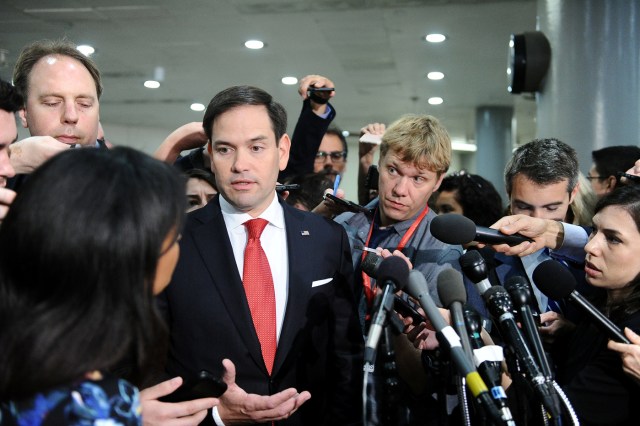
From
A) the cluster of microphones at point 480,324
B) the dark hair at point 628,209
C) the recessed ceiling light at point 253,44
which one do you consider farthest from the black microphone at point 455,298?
the recessed ceiling light at point 253,44

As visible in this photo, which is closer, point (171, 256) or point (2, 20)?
point (171, 256)

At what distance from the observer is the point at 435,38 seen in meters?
8.41

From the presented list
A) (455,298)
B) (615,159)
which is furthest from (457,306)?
(615,159)

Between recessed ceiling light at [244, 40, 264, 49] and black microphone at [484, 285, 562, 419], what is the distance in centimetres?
727

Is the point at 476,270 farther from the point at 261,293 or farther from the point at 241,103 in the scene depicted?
the point at 241,103

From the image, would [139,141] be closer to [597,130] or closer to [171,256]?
[597,130]

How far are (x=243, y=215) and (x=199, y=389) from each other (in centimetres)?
69

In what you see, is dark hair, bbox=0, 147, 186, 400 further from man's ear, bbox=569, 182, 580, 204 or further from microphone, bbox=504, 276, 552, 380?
man's ear, bbox=569, 182, 580, 204

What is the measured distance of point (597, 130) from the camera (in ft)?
15.7

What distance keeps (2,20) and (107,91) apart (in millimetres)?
3741

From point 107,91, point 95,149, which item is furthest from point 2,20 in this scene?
point 95,149

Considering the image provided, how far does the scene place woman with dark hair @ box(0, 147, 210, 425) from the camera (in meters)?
1.23

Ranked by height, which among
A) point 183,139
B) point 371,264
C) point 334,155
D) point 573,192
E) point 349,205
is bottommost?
point 371,264

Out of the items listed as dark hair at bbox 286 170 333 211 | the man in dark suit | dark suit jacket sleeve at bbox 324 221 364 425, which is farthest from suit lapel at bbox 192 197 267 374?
dark hair at bbox 286 170 333 211
